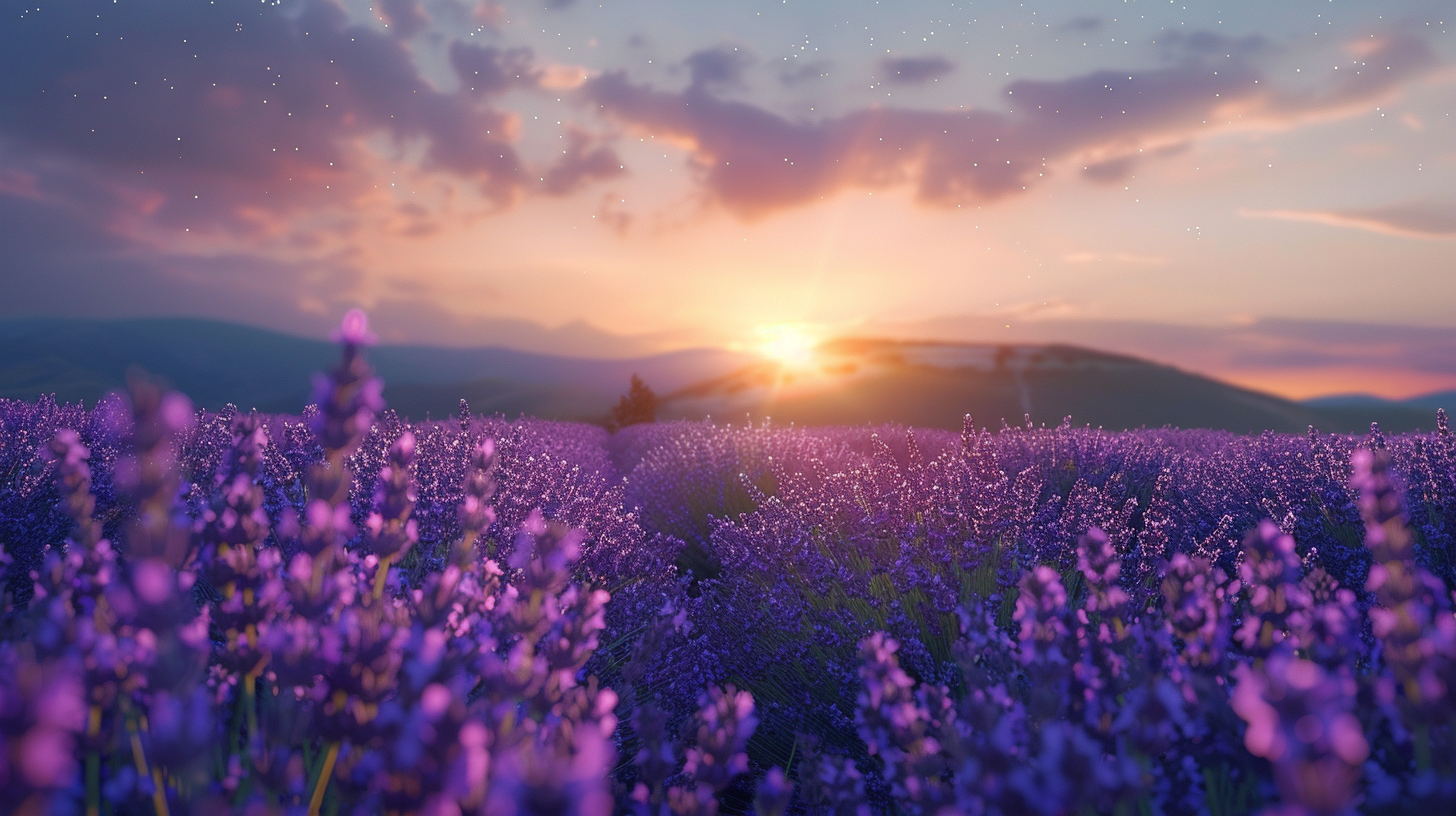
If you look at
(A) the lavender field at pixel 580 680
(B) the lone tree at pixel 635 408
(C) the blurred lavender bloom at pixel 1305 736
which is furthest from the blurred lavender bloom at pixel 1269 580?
(B) the lone tree at pixel 635 408

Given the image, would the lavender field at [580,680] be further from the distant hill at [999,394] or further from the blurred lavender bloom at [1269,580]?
the distant hill at [999,394]

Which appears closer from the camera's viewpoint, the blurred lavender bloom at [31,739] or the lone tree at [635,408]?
the blurred lavender bloom at [31,739]

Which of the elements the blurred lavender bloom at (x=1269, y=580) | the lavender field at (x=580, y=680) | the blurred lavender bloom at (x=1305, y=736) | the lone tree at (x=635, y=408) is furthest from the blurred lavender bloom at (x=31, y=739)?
the lone tree at (x=635, y=408)

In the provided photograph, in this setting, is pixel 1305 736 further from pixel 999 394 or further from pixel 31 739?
pixel 999 394

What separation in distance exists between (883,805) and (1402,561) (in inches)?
65.4

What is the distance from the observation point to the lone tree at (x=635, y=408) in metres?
19.0

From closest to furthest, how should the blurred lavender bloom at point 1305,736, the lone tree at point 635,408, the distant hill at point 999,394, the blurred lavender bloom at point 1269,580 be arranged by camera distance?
the blurred lavender bloom at point 1305,736 < the blurred lavender bloom at point 1269,580 < the lone tree at point 635,408 < the distant hill at point 999,394

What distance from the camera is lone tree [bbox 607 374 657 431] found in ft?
62.4

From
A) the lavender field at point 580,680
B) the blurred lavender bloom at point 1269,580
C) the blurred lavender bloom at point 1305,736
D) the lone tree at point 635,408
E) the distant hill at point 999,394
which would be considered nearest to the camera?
the blurred lavender bloom at point 1305,736

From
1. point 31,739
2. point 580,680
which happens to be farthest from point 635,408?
point 31,739

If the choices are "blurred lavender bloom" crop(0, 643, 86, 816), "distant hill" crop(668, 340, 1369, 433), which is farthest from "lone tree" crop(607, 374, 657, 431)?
"blurred lavender bloom" crop(0, 643, 86, 816)

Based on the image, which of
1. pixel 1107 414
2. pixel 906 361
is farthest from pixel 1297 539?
pixel 906 361

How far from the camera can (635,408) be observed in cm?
1919

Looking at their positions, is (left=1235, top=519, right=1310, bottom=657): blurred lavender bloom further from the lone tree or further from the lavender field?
the lone tree
